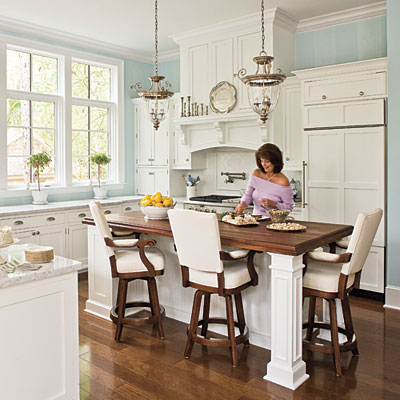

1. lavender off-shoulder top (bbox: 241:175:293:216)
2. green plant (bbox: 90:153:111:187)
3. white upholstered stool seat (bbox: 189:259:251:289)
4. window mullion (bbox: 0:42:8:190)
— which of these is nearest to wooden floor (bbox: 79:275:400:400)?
white upholstered stool seat (bbox: 189:259:251:289)

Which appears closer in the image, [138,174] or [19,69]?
[19,69]

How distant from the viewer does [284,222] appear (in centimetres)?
321

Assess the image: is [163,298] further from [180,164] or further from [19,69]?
[19,69]

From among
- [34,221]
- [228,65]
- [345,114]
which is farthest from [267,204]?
[34,221]

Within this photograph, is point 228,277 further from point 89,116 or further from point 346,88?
point 89,116

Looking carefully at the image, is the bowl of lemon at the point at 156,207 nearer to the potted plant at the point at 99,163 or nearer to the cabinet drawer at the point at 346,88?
the cabinet drawer at the point at 346,88

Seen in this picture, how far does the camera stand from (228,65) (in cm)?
541

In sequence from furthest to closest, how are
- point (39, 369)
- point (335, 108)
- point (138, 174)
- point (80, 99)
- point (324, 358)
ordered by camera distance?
point (138, 174) < point (80, 99) < point (335, 108) < point (324, 358) < point (39, 369)

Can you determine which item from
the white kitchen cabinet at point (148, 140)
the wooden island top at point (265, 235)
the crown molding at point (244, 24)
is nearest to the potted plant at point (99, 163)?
the white kitchen cabinet at point (148, 140)

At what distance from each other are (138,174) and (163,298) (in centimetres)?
320

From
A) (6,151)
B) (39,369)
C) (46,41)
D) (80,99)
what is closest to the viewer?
(39,369)

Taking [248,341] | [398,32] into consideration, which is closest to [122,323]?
[248,341]

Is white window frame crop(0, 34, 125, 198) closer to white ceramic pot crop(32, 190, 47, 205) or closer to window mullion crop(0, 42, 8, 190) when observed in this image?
window mullion crop(0, 42, 8, 190)

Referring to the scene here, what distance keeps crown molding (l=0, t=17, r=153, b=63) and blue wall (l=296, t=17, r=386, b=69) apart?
2.56 meters
